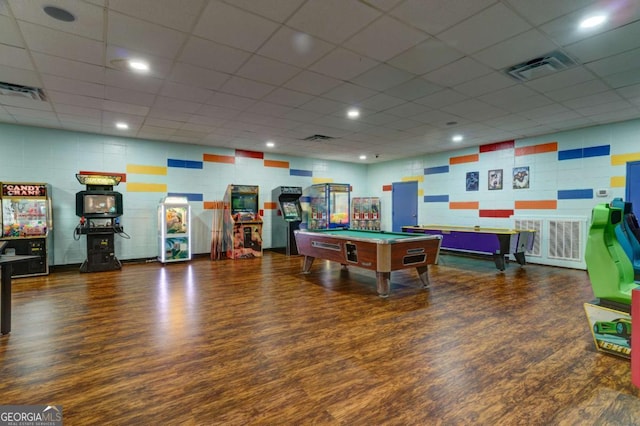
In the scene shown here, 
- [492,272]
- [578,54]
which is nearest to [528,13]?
[578,54]

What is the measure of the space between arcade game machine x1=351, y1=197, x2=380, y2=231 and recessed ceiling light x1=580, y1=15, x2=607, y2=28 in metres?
7.77

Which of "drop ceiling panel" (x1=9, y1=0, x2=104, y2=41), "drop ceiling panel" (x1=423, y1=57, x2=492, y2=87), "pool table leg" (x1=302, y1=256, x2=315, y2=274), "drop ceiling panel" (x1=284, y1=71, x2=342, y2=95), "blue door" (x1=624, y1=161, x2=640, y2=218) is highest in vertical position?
"drop ceiling panel" (x1=284, y1=71, x2=342, y2=95)

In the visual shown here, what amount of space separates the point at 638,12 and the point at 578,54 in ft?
2.46

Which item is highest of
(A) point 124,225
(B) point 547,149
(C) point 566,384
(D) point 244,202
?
(B) point 547,149

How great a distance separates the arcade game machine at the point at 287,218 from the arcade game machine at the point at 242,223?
788 millimetres

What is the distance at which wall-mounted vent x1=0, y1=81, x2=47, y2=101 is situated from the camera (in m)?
4.19

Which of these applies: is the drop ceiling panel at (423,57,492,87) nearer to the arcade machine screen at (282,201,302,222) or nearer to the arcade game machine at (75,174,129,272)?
the arcade machine screen at (282,201,302,222)

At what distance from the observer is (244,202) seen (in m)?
8.30

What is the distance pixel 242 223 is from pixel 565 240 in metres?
7.18

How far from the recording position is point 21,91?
14.2 feet

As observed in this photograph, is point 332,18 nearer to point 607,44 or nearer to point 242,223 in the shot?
point 607,44

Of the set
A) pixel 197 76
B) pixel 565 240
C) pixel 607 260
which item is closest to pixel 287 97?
pixel 197 76

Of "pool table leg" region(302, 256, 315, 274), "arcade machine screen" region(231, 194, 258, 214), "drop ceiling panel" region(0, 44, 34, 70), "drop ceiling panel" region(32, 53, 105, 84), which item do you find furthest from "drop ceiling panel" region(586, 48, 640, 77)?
"arcade machine screen" region(231, 194, 258, 214)

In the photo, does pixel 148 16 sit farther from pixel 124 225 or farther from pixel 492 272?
pixel 492 272
